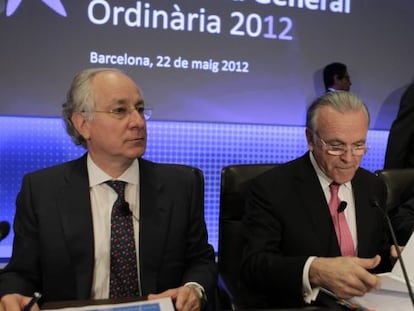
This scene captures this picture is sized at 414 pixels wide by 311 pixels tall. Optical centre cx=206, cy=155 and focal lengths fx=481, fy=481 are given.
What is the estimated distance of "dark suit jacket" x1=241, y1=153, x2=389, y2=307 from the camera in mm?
1728

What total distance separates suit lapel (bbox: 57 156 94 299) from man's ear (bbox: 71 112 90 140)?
0.19 meters

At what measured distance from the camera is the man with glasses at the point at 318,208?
5.69 feet

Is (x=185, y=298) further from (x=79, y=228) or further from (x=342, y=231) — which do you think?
(x=342, y=231)

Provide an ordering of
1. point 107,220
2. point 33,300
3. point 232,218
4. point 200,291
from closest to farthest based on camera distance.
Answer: point 33,300 → point 200,291 → point 107,220 → point 232,218

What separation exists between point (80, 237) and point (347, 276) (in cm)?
88

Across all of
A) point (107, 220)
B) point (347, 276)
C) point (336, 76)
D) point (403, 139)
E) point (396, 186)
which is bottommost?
point (347, 276)

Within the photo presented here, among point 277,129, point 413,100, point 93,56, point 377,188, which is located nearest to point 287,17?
point 277,129

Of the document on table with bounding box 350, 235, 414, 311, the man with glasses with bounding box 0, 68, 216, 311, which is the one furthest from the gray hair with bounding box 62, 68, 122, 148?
the document on table with bounding box 350, 235, 414, 311

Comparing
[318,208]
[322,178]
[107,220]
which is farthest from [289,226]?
[107,220]

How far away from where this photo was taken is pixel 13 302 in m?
1.41

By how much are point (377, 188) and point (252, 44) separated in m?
2.33

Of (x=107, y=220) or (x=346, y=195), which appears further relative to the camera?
(x=346, y=195)

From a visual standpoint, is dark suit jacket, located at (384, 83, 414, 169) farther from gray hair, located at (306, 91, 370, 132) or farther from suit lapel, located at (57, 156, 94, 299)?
suit lapel, located at (57, 156, 94, 299)

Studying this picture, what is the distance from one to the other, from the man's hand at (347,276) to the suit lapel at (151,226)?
1.86 feet
